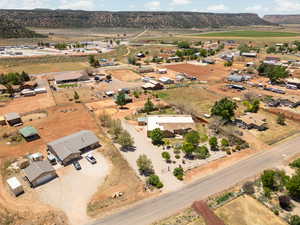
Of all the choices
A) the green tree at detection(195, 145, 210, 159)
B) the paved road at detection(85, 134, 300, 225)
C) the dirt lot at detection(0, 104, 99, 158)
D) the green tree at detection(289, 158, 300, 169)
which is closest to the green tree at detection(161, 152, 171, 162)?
the green tree at detection(195, 145, 210, 159)

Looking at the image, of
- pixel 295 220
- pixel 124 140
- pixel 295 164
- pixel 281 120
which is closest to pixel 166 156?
pixel 124 140

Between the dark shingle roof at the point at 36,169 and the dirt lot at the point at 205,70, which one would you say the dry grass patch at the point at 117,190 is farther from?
the dirt lot at the point at 205,70

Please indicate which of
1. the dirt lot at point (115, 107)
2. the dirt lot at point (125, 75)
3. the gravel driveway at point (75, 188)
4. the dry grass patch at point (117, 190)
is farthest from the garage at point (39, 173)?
the dirt lot at point (125, 75)

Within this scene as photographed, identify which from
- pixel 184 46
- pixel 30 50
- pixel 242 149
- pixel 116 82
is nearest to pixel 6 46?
pixel 30 50

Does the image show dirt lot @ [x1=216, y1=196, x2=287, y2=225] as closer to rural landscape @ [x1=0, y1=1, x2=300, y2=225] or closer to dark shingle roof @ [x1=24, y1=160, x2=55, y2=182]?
rural landscape @ [x1=0, y1=1, x2=300, y2=225]

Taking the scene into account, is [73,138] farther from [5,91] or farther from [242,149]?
[5,91]

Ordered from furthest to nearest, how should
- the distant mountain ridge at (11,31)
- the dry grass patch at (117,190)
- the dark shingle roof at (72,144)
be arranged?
1. the distant mountain ridge at (11,31)
2. the dark shingle roof at (72,144)
3. the dry grass patch at (117,190)
